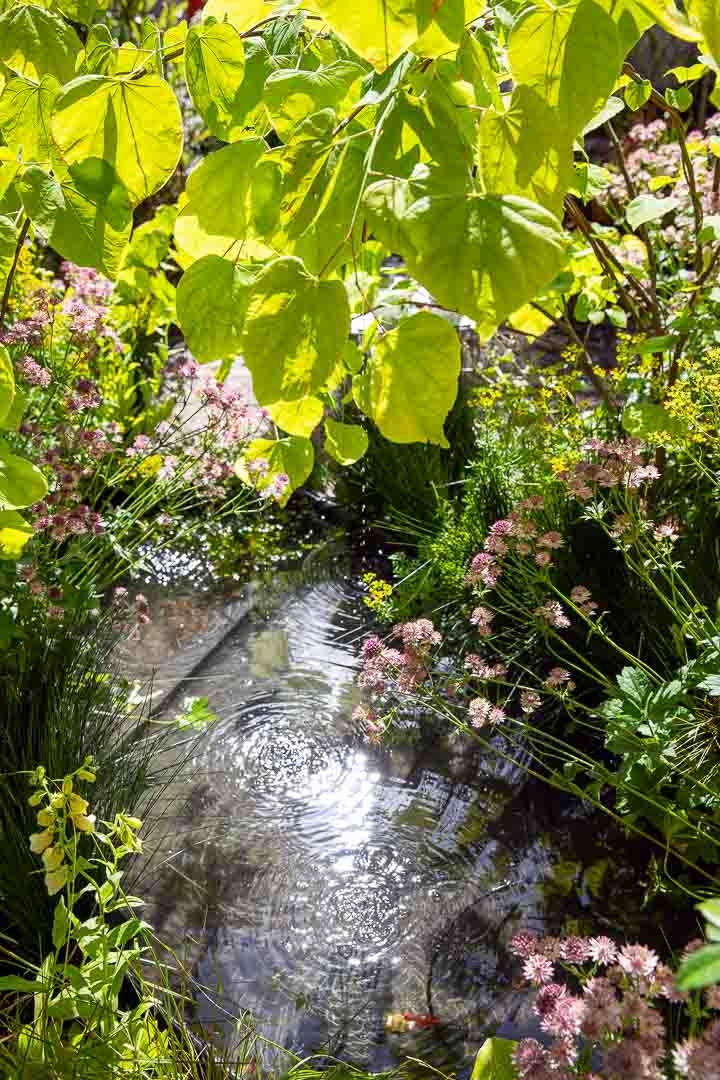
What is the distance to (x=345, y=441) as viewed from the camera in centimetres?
88

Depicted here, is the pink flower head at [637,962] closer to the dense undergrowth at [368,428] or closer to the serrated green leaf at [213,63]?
the dense undergrowth at [368,428]

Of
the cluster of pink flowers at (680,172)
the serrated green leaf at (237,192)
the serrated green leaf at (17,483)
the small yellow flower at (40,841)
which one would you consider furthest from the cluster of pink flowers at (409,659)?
the cluster of pink flowers at (680,172)

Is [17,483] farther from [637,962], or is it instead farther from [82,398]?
[82,398]

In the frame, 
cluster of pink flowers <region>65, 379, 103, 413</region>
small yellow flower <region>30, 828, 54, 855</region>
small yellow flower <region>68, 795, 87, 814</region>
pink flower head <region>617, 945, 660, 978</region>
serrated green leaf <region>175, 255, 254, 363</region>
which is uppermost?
cluster of pink flowers <region>65, 379, 103, 413</region>

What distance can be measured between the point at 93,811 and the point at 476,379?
90.1 inches

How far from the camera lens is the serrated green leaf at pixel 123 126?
584mm

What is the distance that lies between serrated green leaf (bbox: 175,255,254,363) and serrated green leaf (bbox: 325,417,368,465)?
0.18 meters

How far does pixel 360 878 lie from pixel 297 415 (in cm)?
169

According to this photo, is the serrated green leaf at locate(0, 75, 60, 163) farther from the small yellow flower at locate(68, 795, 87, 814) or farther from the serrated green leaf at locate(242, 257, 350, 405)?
the small yellow flower at locate(68, 795, 87, 814)

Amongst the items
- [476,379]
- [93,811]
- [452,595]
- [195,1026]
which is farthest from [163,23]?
[195,1026]

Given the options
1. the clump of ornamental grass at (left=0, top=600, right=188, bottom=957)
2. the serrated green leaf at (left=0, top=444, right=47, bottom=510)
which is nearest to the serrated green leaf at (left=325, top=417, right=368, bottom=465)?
the serrated green leaf at (left=0, top=444, right=47, bottom=510)

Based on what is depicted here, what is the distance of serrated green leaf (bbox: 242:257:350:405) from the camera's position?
54cm

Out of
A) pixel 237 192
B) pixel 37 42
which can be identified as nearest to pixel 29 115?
pixel 37 42

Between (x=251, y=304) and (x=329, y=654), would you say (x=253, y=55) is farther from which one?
(x=329, y=654)
